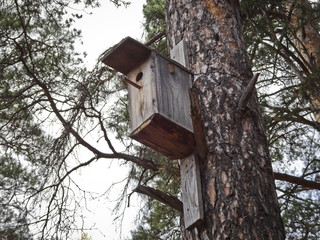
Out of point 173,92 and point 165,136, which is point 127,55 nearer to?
point 173,92

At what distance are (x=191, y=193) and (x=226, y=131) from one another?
0.34 metres

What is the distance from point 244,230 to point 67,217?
2365mm

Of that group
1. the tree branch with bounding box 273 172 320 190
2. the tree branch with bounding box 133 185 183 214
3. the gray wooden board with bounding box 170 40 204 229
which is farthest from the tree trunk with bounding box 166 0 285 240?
the tree branch with bounding box 273 172 320 190

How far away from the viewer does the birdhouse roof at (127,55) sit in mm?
2480

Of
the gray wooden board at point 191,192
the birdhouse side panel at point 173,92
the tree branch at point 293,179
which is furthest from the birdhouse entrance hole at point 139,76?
the tree branch at point 293,179

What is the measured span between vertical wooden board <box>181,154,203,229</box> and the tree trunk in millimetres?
28

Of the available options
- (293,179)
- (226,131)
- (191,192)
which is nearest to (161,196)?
(191,192)

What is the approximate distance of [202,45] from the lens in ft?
8.44

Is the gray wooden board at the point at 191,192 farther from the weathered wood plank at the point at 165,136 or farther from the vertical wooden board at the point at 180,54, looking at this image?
the vertical wooden board at the point at 180,54

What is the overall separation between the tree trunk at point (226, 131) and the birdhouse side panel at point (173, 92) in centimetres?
8

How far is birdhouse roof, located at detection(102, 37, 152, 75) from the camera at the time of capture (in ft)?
8.14

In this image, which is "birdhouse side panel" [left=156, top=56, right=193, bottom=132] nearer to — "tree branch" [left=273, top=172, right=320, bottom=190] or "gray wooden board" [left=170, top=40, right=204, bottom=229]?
"gray wooden board" [left=170, top=40, right=204, bottom=229]

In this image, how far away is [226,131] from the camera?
222cm

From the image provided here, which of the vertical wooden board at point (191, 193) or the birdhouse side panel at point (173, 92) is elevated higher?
the birdhouse side panel at point (173, 92)
